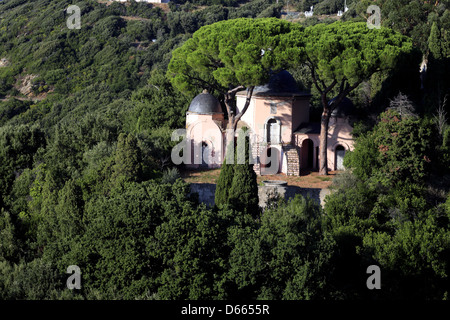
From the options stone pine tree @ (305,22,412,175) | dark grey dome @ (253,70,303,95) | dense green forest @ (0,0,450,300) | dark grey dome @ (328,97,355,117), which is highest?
stone pine tree @ (305,22,412,175)

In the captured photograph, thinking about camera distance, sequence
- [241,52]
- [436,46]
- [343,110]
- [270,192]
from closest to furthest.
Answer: [270,192], [241,52], [343,110], [436,46]

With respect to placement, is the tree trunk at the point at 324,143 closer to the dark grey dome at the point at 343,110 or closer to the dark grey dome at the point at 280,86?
the dark grey dome at the point at 343,110

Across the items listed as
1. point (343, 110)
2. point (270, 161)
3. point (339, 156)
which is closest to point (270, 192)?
point (270, 161)

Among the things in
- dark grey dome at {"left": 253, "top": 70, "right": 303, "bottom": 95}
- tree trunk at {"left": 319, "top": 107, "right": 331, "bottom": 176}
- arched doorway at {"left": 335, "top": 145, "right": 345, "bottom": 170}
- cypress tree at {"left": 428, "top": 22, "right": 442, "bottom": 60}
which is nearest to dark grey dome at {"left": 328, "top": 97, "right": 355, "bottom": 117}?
tree trunk at {"left": 319, "top": 107, "right": 331, "bottom": 176}

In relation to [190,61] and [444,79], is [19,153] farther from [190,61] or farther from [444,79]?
[444,79]

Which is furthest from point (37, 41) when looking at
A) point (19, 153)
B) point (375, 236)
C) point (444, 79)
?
point (375, 236)

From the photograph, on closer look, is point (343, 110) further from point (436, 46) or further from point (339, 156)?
point (436, 46)

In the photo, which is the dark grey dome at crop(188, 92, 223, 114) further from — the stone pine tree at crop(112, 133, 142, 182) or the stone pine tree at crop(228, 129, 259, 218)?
the stone pine tree at crop(228, 129, 259, 218)
